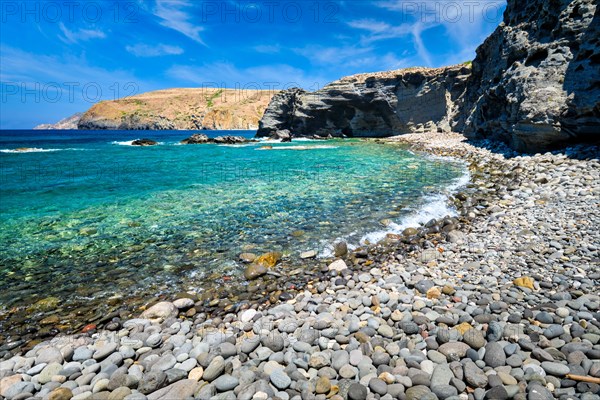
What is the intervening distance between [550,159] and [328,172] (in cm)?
1251

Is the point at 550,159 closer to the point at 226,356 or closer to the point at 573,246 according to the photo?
the point at 573,246

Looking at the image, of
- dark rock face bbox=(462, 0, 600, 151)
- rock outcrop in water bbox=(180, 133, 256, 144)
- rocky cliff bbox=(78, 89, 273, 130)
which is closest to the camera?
dark rock face bbox=(462, 0, 600, 151)

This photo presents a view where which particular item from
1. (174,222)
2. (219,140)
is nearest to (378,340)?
(174,222)

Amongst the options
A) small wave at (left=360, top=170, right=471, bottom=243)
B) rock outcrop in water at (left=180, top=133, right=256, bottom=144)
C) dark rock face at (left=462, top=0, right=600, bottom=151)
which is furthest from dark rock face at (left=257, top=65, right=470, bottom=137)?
small wave at (left=360, top=170, right=471, bottom=243)

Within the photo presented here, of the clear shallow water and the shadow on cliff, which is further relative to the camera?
the shadow on cliff

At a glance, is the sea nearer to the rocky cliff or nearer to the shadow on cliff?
the shadow on cliff

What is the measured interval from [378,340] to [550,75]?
2171cm

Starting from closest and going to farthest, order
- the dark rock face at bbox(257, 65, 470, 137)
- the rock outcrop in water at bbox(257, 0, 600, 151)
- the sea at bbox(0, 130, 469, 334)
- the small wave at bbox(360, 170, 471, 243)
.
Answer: the sea at bbox(0, 130, 469, 334) → the small wave at bbox(360, 170, 471, 243) → the rock outcrop in water at bbox(257, 0, 600, 151) → the dark rock face at bbox(257, 65, 470, 137)

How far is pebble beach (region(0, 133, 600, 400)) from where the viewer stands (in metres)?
3.34

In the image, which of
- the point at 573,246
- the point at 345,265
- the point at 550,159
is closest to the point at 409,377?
the point at 345,265

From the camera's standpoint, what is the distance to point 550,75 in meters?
17.7

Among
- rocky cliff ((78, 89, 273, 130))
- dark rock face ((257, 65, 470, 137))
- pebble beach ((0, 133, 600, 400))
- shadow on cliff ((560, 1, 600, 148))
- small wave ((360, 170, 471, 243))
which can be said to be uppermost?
rocky cliff ((78, 89, 273, 130))

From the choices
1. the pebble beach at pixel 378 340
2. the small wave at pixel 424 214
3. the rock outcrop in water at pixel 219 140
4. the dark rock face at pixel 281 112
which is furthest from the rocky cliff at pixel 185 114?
the pebble beach at pixel 378 340

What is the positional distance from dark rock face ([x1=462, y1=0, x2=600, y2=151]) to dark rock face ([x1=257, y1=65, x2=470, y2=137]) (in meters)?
29.7
